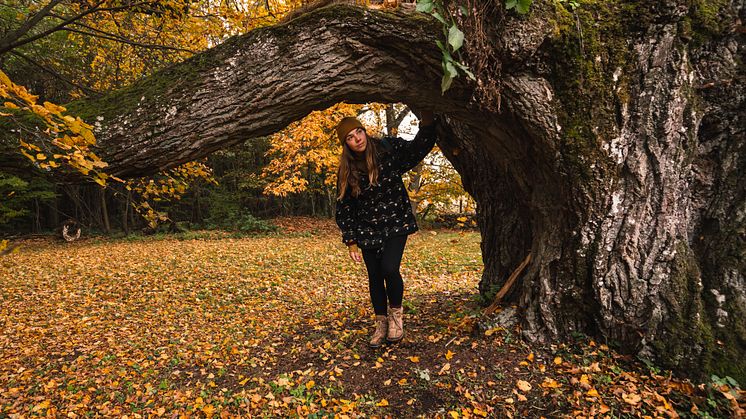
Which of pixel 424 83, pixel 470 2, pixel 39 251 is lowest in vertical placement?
pixel 39 251

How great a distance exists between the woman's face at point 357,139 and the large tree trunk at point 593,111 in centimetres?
45

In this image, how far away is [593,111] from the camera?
7.86 feet

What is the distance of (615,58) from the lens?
2.38m

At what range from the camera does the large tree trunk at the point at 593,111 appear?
217 centimetres

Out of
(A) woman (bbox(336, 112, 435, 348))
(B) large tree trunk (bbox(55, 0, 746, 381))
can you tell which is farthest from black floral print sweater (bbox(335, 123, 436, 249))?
(B) large tree trunk (bbox(55, 0, 746, 381))

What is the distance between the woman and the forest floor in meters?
0.76

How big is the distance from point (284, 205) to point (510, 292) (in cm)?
1508

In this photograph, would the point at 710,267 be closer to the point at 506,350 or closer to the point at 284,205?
the point at 506,350

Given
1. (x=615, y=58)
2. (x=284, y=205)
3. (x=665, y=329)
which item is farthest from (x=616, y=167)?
(x=284, y=205)

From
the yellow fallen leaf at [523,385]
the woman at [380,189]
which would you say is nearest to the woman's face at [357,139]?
the woman at [380,189]

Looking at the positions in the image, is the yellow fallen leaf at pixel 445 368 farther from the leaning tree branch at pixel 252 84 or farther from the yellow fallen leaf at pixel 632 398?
the leaning tree branch at pixel 252 84

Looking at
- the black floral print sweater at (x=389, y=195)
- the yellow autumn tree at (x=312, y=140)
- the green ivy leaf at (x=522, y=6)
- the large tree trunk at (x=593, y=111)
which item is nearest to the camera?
the green ivy leaf at (x=522, y=6)

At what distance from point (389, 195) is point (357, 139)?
1.72 ft

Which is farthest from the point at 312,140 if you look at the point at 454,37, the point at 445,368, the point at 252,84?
the point at 454,37
